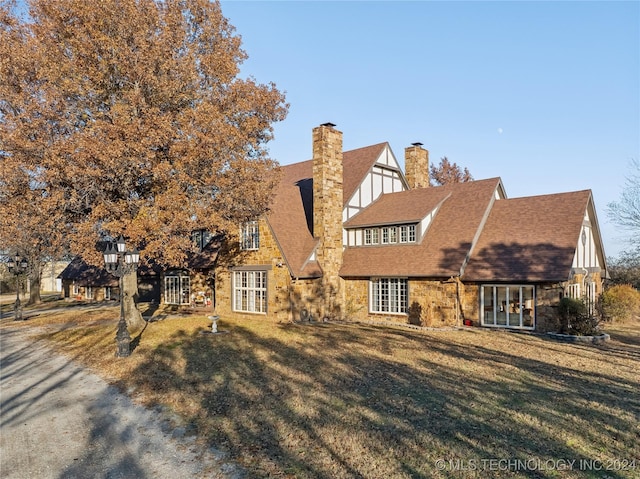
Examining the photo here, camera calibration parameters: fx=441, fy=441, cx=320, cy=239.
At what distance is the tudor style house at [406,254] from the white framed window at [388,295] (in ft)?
0.18

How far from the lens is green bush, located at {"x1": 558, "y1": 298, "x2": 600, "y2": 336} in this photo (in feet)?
56.2

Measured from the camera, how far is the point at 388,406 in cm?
915

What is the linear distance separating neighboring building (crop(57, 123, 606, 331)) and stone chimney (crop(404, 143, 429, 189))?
9.54ft

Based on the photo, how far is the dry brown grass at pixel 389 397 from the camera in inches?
268

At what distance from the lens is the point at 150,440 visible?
299 inches

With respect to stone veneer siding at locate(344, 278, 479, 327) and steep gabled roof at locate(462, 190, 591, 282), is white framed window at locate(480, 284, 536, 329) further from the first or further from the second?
steep gabled roof at locate(462, 190, 591, 282)

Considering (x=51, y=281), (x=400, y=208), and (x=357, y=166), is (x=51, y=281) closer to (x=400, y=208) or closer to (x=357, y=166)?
(x=357, y=166)

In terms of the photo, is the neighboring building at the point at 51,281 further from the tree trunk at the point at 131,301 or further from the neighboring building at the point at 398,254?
the tree trunk at the point at 131,301

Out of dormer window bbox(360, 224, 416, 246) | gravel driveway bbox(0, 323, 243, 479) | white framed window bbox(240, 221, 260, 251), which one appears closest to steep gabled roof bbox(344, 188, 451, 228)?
dormer window bbox(360, 224, 416, 246)

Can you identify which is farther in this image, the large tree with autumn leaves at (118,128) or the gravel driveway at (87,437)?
the large tree with autumn leaves at (118,128)

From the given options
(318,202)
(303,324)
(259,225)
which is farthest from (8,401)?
(318,202)

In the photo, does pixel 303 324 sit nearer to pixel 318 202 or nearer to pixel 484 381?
pixel 318 202

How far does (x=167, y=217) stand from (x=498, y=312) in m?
15.0

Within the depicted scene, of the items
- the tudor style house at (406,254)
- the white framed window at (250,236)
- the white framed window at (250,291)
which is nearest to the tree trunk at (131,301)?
the white framed window at (250,291)
